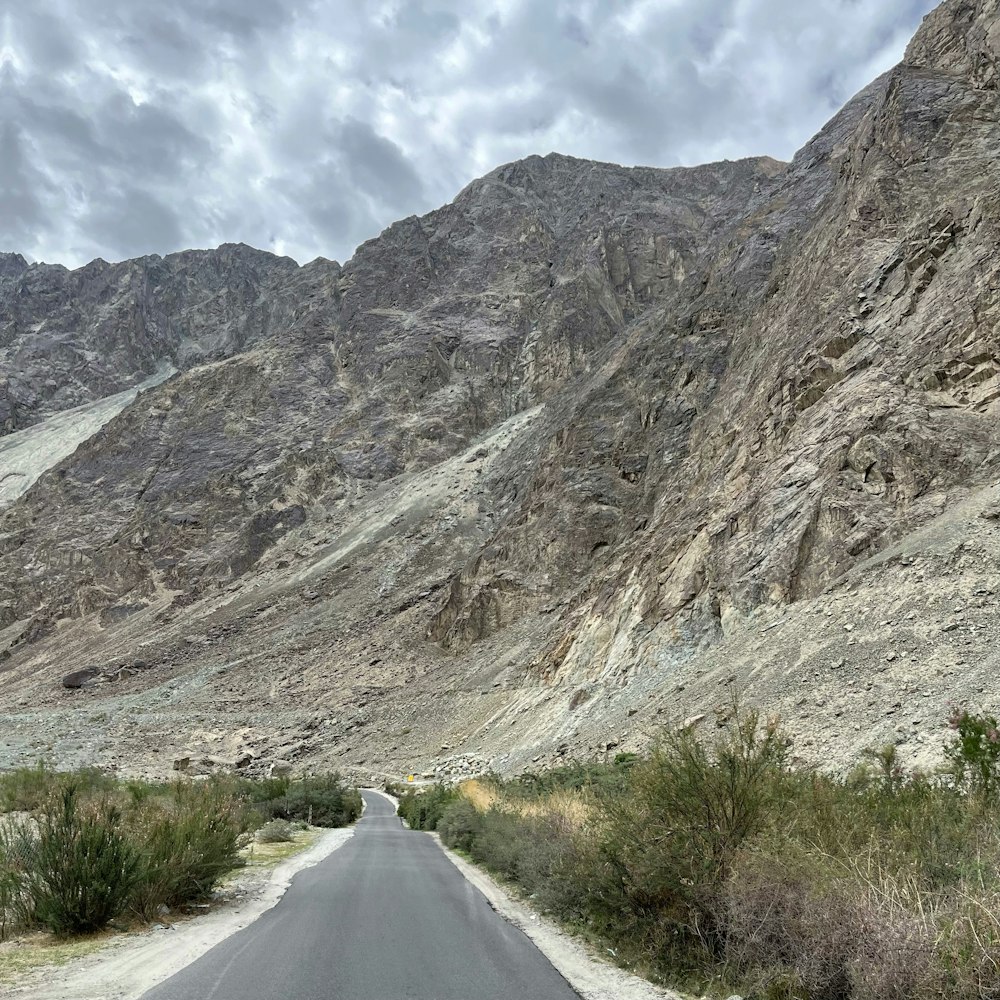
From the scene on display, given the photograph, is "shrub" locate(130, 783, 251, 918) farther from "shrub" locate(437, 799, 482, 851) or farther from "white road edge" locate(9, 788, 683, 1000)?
"shrub" locate(437, 799, 482, 851)

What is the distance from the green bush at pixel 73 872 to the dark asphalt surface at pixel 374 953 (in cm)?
134

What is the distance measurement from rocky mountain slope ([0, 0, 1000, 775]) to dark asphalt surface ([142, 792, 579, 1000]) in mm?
8405

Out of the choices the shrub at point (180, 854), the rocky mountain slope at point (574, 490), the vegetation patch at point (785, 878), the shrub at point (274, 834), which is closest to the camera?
the vegetation patch at point (785, 878)

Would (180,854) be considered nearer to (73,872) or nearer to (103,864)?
(103,864)

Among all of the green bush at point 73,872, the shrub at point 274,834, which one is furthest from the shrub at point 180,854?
the shrub at point 274,834

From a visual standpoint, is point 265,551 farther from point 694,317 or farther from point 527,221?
point 527,221

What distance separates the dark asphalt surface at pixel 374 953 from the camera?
18.4 feet

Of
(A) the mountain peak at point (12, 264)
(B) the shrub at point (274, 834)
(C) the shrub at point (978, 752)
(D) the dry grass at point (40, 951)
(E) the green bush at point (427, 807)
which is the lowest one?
(E) the green bush at point (427, 807)

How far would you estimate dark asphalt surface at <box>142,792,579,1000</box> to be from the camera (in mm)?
5617

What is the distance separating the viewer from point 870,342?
Answer: 29969 mm

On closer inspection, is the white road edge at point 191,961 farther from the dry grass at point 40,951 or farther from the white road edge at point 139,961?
the dry grass at point 40,951

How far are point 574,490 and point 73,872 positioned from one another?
152 ft

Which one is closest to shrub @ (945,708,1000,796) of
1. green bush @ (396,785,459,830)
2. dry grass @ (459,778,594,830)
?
dry grass @ (459,778,594,830)

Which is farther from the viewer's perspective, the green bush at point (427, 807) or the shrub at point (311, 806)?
the shrub at point (311, 806)
